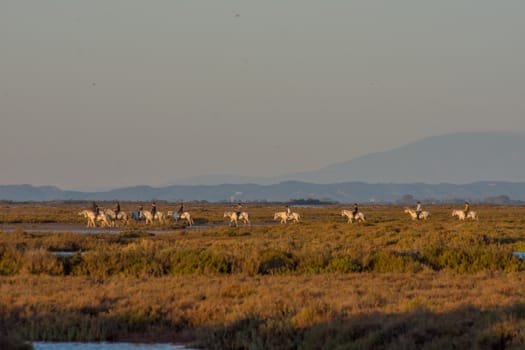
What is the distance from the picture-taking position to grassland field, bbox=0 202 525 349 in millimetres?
16922

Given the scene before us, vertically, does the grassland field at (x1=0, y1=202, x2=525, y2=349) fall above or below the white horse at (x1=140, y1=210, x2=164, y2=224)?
below

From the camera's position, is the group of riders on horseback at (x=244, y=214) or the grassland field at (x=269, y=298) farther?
the group of riders on horseback at (x=244, y=214)

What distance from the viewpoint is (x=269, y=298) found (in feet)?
66.3

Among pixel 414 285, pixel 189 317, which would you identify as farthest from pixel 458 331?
pixel 414 285

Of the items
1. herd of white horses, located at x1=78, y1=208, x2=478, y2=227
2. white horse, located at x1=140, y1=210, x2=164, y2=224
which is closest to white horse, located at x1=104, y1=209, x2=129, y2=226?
herd of white horses, located at x1=78, y1=208, x2=478, y2=227

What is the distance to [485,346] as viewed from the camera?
15.4 metres

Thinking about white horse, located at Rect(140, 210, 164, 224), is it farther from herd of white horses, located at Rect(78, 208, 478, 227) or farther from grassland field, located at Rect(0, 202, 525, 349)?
grassland field, located at Rect(0, 202, 525, 349)

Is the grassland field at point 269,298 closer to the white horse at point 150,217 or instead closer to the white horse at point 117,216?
the white horse at point 150,217

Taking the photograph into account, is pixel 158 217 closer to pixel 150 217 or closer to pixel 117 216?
pixel 150 217

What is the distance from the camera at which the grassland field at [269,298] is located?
55.5 ft

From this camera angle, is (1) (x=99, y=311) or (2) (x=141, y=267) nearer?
(1) (x=99, y=311)

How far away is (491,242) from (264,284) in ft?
71.1

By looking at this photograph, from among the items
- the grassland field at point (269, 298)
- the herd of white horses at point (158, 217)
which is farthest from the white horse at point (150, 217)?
the grassland field at point (269, 298)

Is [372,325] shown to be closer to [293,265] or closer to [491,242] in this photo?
[293,265]
